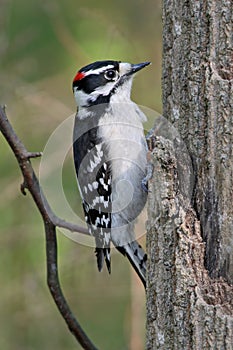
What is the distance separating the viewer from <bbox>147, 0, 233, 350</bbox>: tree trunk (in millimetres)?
2230

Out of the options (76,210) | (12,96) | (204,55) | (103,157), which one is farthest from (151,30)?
(204,55)

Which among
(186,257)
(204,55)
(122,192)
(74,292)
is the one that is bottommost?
(74,292)

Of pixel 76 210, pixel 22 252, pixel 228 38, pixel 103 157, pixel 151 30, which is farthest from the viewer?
pixel 151 30

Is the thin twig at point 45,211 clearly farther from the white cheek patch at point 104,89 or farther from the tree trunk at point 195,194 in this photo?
the white cheek patch at point 104,89

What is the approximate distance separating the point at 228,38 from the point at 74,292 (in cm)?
298

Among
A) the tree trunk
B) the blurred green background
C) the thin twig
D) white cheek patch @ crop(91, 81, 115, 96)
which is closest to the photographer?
the tree trunk

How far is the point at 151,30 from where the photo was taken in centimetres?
520

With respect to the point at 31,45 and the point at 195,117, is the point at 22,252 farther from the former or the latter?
the point at 195,117

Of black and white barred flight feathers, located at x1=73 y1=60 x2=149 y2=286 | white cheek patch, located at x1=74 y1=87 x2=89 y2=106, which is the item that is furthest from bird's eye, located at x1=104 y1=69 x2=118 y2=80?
white cheek patch, located at x1=74 y1=87 x2=89 y2=106

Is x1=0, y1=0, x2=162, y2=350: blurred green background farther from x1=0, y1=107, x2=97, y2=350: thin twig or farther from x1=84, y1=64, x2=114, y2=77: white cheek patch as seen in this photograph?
x1=0, y1=107, x2=97, y2=350: thin twig

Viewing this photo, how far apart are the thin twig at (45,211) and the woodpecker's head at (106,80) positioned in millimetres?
748

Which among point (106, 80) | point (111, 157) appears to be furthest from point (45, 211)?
point (106, 80)

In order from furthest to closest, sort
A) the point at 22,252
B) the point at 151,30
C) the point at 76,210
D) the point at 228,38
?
the point at 151,30, the point at 22,252, the point at 76,210, the point at 228,38

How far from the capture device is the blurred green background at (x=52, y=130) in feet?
15.0
